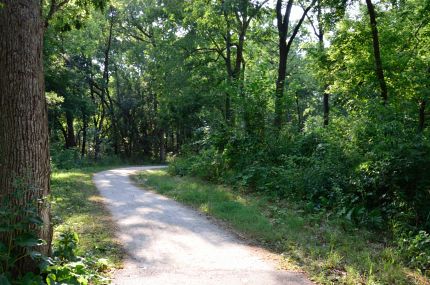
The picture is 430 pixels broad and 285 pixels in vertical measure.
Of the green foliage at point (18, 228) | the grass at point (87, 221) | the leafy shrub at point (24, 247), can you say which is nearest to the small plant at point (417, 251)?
the grass at point (87, 221)

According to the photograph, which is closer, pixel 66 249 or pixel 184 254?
pixel 66 249

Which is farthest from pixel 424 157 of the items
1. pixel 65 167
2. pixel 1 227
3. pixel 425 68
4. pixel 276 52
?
pixel 276 52

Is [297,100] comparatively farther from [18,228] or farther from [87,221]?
[18,228]

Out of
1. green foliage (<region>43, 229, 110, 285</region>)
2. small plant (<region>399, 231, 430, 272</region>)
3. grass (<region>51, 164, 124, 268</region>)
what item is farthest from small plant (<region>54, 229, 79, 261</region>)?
small plant (<region>399, 231, 430, 272</region>)

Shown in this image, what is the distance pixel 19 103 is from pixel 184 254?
3526mm

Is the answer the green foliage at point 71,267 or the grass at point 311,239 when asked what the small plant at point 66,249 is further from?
the grass at point 311,239

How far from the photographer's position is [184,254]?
6.52 meters

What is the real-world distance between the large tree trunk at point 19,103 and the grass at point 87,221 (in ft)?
2.46

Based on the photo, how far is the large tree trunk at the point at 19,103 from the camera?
15.2 feet

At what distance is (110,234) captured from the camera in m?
7.70

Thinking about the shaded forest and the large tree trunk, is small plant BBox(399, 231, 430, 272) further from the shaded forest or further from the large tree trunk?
the large tree trunk

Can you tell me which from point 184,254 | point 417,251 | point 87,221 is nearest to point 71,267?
point 184,254

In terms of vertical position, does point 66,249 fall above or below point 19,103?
below

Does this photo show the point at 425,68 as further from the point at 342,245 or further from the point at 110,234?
the point at 110,234
